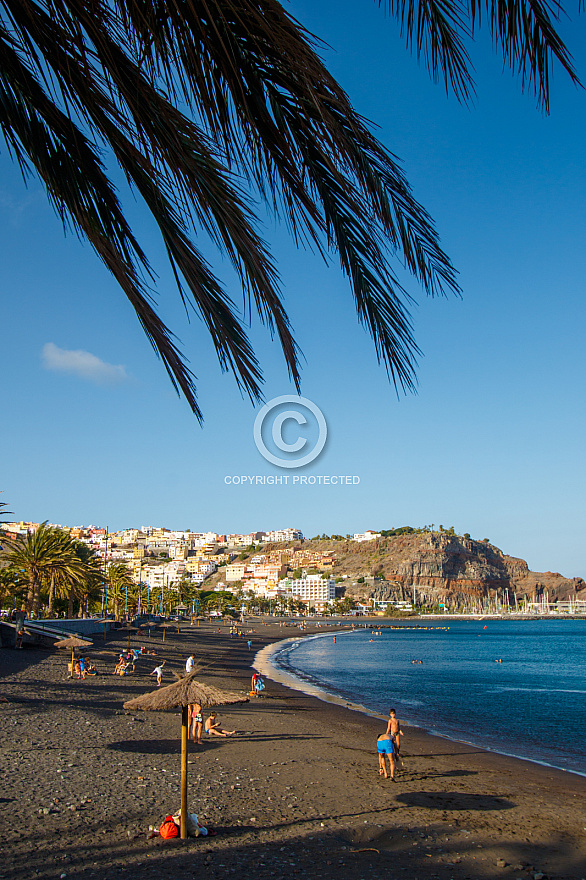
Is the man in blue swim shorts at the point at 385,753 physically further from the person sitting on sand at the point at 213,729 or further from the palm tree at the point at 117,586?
the palm tree at the point at 117,586

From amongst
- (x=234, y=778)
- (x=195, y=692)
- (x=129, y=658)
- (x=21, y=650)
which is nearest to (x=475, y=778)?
(x=234, y=778)

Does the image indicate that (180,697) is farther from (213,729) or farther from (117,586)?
(117,586)

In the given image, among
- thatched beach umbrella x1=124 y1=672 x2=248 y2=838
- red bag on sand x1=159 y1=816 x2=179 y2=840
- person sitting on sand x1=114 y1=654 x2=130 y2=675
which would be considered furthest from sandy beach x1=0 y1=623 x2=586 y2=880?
person sitting on sand x1=114 y1=654 x2=130 y2=675

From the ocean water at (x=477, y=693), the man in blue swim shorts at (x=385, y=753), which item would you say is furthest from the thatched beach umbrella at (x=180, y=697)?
the ocean water at (x=477, y=693)

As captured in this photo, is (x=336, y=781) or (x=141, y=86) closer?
(x=141, y=86)

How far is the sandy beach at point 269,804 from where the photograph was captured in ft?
28.3

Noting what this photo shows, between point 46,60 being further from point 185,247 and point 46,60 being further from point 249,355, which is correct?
point 249,355

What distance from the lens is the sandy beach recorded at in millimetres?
8633

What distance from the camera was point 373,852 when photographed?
9.36 metres

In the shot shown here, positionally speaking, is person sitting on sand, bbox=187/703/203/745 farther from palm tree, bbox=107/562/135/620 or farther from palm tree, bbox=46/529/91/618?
palm tree, bbox=107/562/135/620

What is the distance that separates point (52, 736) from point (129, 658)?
55.4 ft

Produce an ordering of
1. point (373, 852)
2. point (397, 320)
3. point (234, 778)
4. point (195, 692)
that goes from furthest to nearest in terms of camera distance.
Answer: point (195, 692), point (234, 778), point (373, 852), point (397, 320)

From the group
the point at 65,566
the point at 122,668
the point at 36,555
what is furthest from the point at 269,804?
the point at 65,566

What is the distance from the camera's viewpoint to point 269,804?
11398 millimetres
